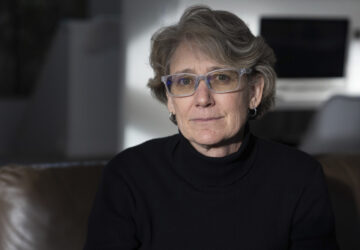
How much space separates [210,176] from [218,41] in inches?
13.9

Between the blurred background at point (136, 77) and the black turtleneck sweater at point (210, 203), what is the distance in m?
2.80

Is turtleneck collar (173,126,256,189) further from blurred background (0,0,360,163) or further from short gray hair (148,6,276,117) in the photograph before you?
blurred background (0,0,360,163)

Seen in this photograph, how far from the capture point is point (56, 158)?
6312 mm

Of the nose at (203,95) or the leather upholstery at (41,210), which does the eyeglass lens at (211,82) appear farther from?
the leather upholstery at (41,210)

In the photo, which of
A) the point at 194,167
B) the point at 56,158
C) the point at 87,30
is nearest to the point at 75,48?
the point at 87,30

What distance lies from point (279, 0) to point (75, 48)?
205cm

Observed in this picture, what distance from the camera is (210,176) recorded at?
161cm

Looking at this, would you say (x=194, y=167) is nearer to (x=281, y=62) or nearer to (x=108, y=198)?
(x=108, y=198)

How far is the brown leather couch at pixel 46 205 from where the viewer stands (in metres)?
1.63

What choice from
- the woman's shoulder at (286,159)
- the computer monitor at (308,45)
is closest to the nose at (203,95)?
the woman's shoulder at (286,159)

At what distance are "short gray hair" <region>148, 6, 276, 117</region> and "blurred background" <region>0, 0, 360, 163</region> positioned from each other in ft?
9.22

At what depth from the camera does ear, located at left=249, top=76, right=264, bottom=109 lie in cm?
165

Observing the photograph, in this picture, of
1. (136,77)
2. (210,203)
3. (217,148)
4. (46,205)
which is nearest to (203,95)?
(217,148)

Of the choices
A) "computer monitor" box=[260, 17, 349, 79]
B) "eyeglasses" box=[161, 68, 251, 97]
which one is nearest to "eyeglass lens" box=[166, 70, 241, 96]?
"eyeglasses" box=[161, 68, 251, 97]
